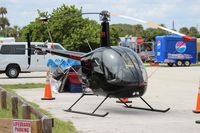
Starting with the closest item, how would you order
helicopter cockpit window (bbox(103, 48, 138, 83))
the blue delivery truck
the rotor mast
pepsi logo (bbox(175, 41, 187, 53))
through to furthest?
helicopter cockpit window (bbox(103, 48, 138, 83)) → the rotor mast → the blue delivery truck → pepsi logo (bbox(175, 41, 187, 53))

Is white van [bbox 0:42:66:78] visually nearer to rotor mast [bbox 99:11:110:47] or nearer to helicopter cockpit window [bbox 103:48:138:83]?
rotor mast [bbox 99:11:110:47]

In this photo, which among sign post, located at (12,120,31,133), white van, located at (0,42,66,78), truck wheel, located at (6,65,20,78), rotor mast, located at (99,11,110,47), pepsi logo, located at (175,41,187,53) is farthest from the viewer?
pepsi logo, located at (175,41,187,53)

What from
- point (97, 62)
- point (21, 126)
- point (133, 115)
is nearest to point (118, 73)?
point (97, 62)

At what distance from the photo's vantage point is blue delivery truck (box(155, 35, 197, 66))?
45.8 m

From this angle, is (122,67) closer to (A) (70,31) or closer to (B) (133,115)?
(B) (133,115)

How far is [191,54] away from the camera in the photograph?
46.5 metres

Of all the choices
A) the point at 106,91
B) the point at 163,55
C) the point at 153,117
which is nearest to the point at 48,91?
the point at 106,91

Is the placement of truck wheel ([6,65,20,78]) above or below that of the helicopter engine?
below

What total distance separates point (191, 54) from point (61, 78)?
28.6 m

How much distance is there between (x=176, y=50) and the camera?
46.0 meters

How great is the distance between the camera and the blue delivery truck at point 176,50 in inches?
1801

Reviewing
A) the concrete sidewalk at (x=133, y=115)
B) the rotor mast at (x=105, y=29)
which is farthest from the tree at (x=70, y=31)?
the rotor mast at (x=105, y=29)

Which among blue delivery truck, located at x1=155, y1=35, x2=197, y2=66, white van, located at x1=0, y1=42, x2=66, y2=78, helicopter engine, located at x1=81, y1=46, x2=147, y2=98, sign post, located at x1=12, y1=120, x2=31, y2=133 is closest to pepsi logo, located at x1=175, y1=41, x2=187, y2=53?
blue delivery truck, located at x1=155, y1=35, x2=197, y2=66

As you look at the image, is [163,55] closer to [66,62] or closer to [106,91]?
[66,62]
